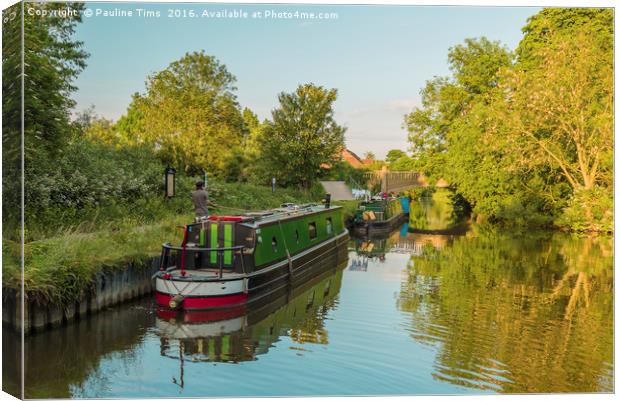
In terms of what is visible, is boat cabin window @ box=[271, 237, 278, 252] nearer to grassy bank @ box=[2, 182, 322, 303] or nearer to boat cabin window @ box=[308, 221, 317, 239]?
grassy bank @ box=[2, 182, 322, 303]

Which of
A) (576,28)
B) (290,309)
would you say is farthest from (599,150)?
(290,309)

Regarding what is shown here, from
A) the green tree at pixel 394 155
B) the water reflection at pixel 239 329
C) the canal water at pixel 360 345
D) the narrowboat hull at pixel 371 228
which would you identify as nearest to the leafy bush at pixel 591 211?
the canal water at pixel 360 345

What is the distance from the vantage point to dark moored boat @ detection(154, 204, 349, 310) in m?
12.3

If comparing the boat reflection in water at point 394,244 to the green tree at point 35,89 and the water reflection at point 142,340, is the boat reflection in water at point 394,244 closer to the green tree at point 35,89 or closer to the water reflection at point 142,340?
the water reflection at point 142,340

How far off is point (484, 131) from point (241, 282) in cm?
2215

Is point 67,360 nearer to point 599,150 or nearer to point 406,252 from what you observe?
point 599,150

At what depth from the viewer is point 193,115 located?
26.7 meters

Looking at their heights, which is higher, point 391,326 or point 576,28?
point 576,28

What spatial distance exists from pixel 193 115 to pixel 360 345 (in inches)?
735

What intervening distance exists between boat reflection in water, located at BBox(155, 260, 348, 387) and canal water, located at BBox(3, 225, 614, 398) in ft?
0.11

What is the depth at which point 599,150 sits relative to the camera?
15.9 metres

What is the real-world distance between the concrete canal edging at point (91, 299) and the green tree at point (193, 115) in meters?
11.6

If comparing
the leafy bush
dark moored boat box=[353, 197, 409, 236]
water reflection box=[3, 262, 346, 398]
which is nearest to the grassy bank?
water reflection box=[3, 262, 346, 398]

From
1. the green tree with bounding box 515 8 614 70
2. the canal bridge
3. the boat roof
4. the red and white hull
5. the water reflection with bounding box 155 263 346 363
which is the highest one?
the green tree with bounding box 515 8 614 70
